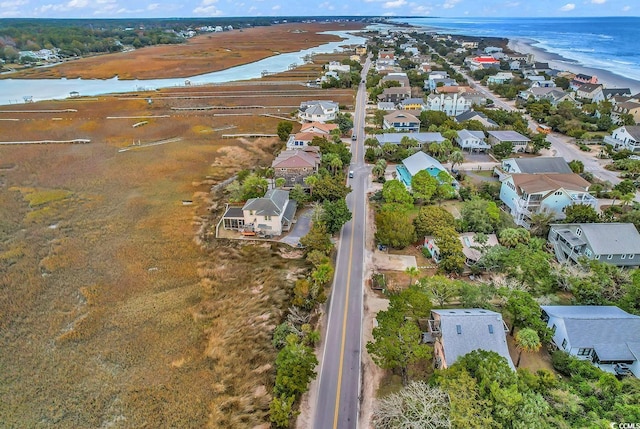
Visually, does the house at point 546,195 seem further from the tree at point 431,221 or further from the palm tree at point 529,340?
the palm tree at point 529,340

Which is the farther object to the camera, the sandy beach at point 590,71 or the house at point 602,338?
the sandy beach at point 590,71

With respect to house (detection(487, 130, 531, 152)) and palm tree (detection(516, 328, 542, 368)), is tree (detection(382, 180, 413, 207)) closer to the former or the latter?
palm tree (detection(516, 328, 542, 368))

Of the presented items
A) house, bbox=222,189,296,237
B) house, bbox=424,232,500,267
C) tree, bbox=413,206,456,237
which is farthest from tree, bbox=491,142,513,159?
house, bbox=222,189,296,237

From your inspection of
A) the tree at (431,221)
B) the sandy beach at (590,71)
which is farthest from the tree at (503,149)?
the sandy beach at (590,71)

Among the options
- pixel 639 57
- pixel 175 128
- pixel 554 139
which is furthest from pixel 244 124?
pixel 639 57

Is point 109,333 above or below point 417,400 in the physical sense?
below

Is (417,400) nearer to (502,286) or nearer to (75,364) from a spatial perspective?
(502,286)
